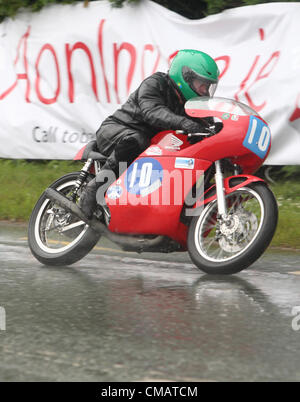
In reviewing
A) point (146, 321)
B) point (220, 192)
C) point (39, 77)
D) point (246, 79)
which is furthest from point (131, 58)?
point (146, 321)

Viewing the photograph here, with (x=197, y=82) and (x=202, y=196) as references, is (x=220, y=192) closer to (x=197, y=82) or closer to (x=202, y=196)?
(x=202, y=196)

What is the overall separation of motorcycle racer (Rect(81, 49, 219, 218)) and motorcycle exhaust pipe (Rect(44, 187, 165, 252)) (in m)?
0.06

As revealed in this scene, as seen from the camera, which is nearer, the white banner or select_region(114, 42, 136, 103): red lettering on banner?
the white banner

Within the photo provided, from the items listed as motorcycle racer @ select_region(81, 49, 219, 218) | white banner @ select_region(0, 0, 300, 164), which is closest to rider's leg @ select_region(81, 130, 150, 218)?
motorcycle racer @ select_region(81, 49, 219, 218)

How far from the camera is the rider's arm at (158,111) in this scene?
248 inches

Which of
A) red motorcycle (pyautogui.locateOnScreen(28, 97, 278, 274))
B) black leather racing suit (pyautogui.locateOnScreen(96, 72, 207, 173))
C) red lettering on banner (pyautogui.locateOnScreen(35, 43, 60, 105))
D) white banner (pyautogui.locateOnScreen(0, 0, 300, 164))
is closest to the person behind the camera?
red motorcycle (pyautogui.locateOnScreen(28, 97, 278, 274))

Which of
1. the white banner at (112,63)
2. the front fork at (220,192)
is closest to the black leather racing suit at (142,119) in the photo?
the front fork at (220,192)

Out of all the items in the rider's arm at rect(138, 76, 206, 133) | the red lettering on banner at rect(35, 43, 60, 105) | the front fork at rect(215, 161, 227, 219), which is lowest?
the red lettering on banner at rect(35, 43, 60, 105)

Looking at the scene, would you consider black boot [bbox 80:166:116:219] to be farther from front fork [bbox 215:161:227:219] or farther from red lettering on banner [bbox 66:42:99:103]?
red lettering on banner [bbox 66:42:99:103]

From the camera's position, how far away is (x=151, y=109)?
645cm

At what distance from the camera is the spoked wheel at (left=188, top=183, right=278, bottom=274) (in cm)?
595

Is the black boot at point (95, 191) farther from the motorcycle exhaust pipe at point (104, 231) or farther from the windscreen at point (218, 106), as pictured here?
the windscreen at point (218, 106)

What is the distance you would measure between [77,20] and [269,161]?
3.58 meters
